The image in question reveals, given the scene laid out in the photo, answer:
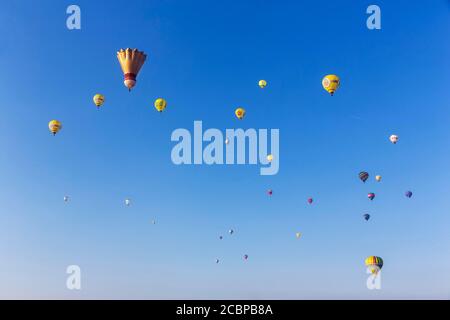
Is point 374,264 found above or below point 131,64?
below

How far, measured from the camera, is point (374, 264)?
139 feet

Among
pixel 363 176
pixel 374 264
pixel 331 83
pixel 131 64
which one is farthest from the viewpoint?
pixel 363 176

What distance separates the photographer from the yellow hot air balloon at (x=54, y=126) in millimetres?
39344

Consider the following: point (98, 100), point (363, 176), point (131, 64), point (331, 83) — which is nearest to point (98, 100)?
point (98, 100)

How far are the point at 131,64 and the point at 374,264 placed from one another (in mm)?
23564

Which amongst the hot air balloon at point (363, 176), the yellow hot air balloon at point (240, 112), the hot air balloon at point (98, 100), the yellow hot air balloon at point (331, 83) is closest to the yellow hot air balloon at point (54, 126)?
the hot air balloon at point (98, 100)

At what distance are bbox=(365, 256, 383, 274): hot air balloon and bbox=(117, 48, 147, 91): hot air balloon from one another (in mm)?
22483

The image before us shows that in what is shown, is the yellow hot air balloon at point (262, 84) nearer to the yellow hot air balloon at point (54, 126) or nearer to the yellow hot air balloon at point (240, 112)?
the yellow hot air balloon at point (240, 112)

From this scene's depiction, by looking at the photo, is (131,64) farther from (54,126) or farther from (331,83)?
(331,83)

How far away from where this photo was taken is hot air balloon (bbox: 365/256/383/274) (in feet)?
138

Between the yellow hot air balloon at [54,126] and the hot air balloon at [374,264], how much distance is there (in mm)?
25362
